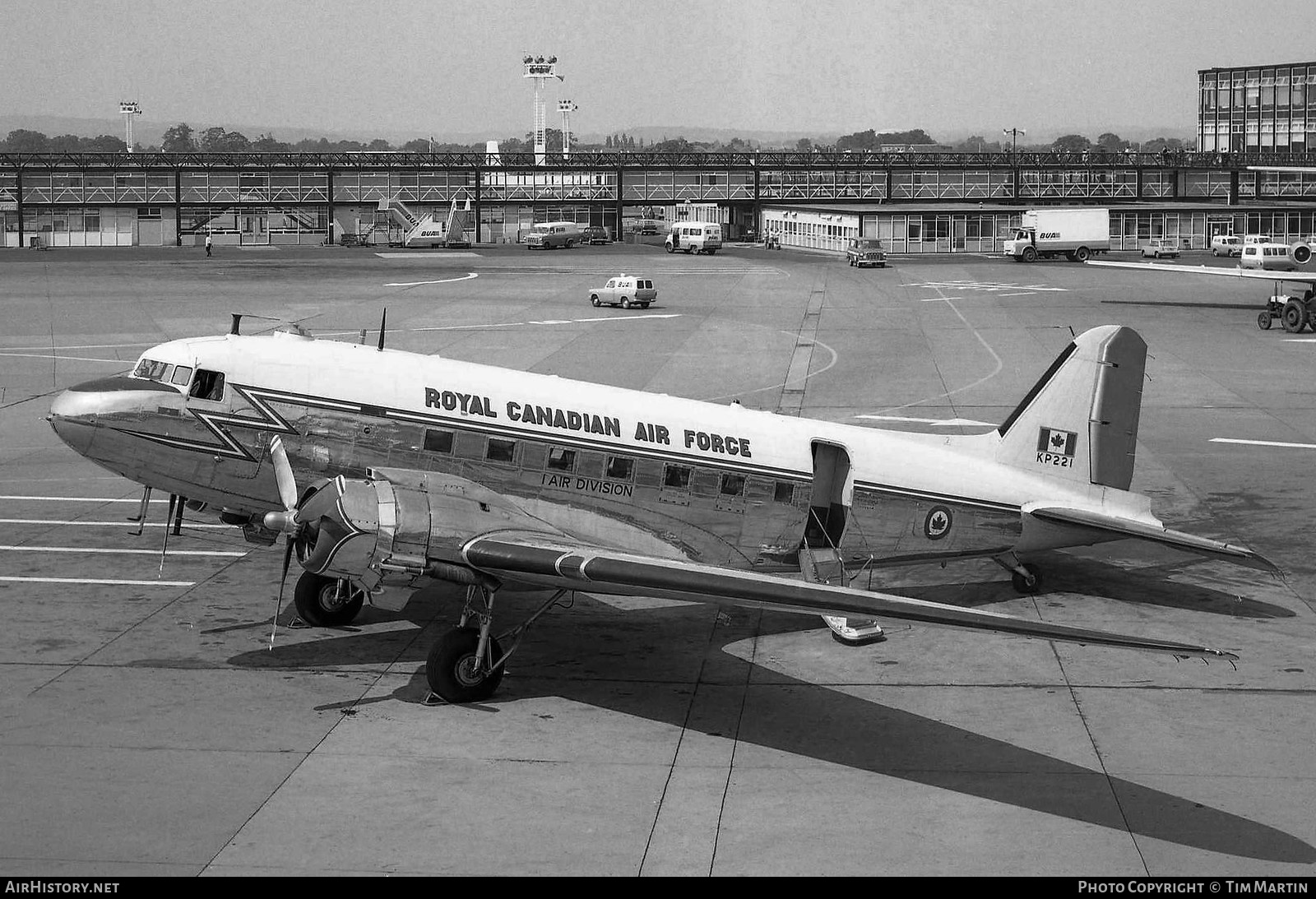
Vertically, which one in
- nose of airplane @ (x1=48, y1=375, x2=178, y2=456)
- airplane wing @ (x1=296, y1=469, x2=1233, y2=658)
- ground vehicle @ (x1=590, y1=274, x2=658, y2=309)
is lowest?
airplane wing @ (x1=296, y1=469, x2=1233, y2=658)

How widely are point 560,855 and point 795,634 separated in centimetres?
853

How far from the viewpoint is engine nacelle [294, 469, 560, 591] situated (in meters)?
17.4

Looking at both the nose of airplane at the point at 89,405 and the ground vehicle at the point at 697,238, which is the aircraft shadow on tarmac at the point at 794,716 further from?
the ground vehicle at the point at 697,238

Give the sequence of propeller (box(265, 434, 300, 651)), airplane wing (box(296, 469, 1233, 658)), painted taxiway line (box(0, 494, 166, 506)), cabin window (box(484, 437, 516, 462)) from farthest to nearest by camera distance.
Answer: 1. painted taxiway line (box(0, 494, 166, 506))
2. cabin window (box(484, 437, 516, 462))
3. propeller (box(265, 434, 300, 651))
4. airplane wing (box(296, 469, 1233, 658))

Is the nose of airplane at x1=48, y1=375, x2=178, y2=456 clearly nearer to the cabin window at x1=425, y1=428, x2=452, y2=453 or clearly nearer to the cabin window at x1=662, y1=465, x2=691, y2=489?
the cabin window at x1=425, y1=428, x2=452, y2=453

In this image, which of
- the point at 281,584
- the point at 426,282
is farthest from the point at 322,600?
the point at 426,282

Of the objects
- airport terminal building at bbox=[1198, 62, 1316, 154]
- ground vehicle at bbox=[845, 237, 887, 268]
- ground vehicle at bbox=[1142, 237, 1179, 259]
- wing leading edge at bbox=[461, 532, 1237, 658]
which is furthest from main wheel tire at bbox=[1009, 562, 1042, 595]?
airport terminal building at bbox=[1198, 62, 1316, 154]

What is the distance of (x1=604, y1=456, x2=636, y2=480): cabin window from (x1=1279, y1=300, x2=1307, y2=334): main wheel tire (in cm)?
5013

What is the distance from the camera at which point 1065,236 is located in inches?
4080

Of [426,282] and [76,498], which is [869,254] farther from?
[76,498]

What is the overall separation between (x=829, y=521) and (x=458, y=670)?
669cm

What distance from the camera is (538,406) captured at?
20984 mm

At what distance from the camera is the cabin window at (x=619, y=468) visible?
21.0 metres
